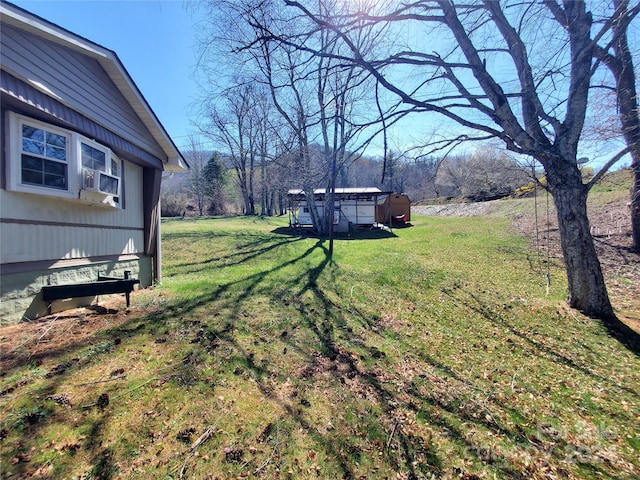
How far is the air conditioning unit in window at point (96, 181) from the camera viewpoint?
4363 mm

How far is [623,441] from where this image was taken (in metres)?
2.59

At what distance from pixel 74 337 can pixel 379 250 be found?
359 inches

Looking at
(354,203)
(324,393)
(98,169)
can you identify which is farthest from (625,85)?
(354,203)

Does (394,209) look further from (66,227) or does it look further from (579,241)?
Result: (66,227)

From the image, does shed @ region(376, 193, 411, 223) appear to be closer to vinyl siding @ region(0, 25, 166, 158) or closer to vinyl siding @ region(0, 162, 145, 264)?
vinyl siding @ region(0, 162, 145, 264)

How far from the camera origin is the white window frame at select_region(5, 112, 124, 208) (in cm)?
352

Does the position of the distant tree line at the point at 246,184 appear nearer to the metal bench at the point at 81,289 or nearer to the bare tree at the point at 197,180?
the bare tree at the point at 197,180

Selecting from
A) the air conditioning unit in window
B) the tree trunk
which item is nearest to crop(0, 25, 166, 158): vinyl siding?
the air conditioning unit in window

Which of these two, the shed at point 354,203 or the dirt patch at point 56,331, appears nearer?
the dirt patch at point 56,331

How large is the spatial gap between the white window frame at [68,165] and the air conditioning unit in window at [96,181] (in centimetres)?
4

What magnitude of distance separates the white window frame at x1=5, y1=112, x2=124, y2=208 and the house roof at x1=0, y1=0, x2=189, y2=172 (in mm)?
1086

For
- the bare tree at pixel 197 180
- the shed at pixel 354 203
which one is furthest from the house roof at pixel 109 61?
the bare tree at pixel 197 180

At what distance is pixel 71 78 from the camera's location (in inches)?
163

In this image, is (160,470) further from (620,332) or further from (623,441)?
(620,332)
